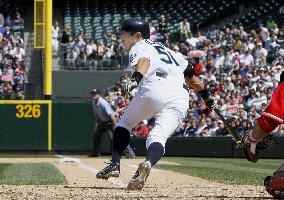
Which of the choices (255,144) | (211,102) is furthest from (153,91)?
(255,144)

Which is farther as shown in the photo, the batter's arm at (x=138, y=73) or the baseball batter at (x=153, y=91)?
the baseball batter at (x=153, y=91)

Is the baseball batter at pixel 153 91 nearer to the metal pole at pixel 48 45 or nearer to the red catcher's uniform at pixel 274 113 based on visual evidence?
the red catcher's uniform at pixel 274 113

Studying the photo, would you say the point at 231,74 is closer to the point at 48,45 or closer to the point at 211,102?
the point at 48,45

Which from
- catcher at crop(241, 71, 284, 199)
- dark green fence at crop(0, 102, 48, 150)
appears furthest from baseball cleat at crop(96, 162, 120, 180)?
dark green fence at crop(0, 102, 48, 150)

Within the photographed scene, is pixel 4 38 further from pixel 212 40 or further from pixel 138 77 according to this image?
pixel 138 77


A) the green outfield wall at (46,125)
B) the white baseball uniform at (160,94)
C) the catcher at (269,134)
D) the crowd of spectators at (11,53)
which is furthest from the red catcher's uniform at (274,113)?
the crowd of spectators at (11,53)

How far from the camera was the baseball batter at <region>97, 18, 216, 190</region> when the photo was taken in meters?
7.45

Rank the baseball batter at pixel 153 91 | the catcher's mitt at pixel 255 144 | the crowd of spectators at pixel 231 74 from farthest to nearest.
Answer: the crowd of spectators at pixel 231 74, the baseball batter at pixel 153 91, the catcher's mitt at pixel 255 144

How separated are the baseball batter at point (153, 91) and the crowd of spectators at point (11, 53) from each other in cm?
1464

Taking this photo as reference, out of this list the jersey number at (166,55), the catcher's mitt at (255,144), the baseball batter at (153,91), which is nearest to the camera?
the catcher's mitt at (255,144)

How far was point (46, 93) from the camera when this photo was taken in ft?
71.3

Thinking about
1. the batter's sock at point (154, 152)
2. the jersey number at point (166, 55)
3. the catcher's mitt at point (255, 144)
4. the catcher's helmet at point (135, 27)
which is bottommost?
the batter's sock at point (154, 152)

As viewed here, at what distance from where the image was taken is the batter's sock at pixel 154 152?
726 cm

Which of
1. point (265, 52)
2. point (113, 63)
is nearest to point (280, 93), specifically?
point (265, 52)
